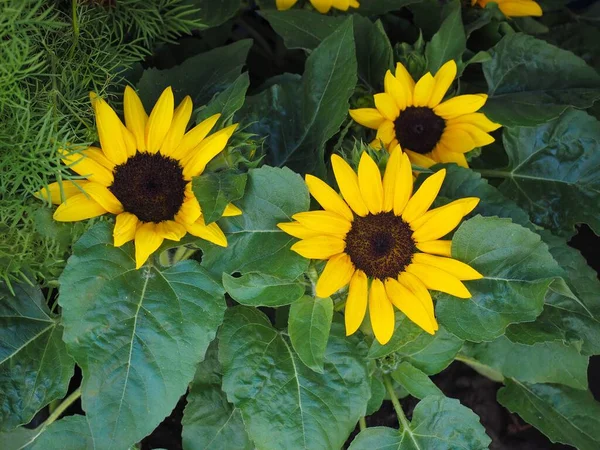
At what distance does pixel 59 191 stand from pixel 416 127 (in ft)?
1.45

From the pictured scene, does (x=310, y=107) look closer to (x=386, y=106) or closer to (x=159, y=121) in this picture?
(x=386, y=106)

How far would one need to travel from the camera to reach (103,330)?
2.46ft

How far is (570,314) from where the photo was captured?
881 millimetres

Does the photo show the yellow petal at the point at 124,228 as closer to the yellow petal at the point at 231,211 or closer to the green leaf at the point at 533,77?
the yellow petal at the point at 231,211

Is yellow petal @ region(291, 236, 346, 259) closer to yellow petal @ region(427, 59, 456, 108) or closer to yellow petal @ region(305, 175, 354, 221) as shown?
yellow petal @ region(305, 175, 354, 221)

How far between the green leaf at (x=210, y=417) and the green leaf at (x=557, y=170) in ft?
1.61

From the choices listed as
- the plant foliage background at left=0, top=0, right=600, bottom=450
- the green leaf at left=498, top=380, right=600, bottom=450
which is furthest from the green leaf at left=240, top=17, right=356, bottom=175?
the green leaf at left=498, top=380, right=600, bottom=450

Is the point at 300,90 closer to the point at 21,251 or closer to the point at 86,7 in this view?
the point at 86,7

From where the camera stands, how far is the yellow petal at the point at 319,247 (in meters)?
0.74

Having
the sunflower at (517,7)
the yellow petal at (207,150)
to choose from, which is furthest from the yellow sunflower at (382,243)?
the sunflower at (517,7)

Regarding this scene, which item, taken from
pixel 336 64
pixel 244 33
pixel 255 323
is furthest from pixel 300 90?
pixel 244 33

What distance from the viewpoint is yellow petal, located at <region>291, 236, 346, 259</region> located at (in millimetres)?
741

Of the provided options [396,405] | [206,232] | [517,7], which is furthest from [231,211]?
[517,7]

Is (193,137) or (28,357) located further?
(28,357)
